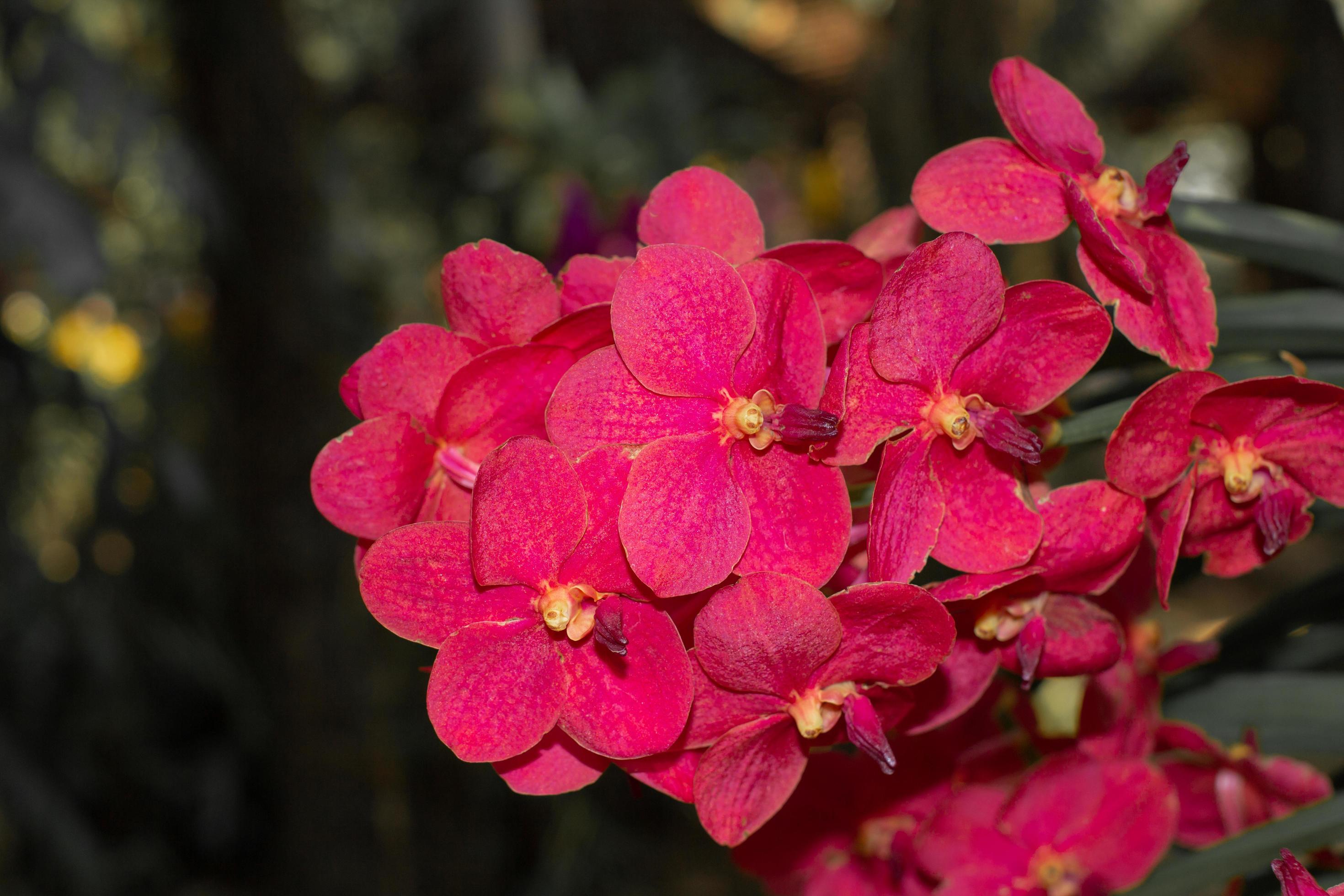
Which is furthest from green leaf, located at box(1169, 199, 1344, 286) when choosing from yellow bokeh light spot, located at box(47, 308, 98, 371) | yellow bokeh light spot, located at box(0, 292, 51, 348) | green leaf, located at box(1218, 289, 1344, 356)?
yellow bokeh light spot, located at box(47, 308, 98, 371)

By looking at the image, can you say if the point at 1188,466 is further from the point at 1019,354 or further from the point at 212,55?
the point at 212,55

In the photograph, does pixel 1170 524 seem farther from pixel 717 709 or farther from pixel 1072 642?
pixel 717 709

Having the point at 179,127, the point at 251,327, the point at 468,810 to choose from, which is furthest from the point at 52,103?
the point at 468,810

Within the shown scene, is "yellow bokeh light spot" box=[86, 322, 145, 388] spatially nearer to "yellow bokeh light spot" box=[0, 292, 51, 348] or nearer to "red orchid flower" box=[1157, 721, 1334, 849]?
"yellow bokeh light spot" box=[0, 292, 51, 348]

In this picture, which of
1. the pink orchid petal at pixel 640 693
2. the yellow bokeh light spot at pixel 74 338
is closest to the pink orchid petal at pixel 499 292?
the pink orchid petal at pixel 640 693

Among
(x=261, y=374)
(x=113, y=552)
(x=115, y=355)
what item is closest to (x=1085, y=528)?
(x=261, y=374)
